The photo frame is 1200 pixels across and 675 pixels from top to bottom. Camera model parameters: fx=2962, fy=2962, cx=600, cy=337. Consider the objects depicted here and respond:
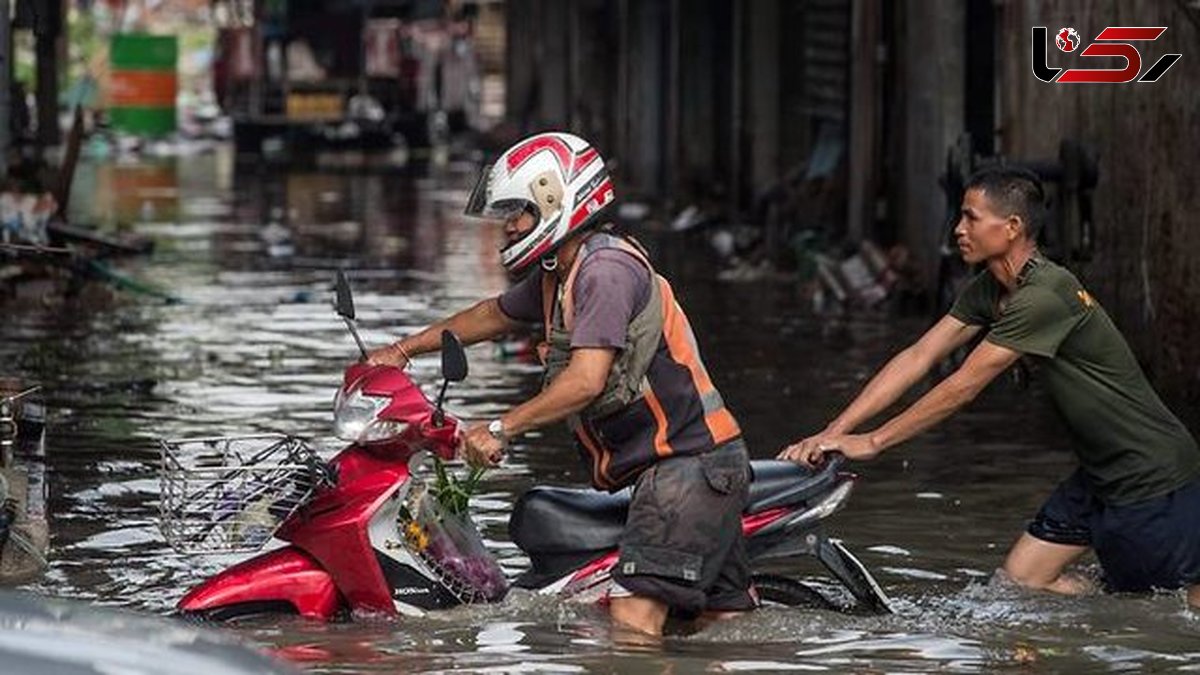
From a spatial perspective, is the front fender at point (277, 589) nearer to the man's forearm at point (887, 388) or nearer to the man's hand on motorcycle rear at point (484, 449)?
the man's hand on motorcycle rear at point (484, 449)

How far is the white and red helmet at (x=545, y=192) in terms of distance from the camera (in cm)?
823

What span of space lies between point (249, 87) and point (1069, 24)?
33.2m

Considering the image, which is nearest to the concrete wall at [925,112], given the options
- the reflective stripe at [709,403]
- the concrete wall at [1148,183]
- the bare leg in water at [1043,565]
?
the concrete wall at [1148,183]

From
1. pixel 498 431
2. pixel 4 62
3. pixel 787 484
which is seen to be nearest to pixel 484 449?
pixel 498 431

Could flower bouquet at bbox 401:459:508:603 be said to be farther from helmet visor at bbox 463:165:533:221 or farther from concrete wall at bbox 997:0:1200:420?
concrete wall at bbox 997:0:1200:420

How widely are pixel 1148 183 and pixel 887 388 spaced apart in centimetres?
671

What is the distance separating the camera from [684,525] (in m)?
8.20

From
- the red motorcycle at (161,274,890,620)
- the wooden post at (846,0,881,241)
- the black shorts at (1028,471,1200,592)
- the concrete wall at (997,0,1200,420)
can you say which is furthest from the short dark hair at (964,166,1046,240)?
the wooden post at (846,0,881,241)

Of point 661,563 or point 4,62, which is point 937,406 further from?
point 4,62

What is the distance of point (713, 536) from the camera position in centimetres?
822

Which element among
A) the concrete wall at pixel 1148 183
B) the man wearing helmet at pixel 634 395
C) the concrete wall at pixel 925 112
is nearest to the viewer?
the man wearing helmet at pixel 634 395

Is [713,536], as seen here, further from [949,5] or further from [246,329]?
[949,5]

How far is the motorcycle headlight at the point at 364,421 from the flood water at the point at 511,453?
2.10 feet

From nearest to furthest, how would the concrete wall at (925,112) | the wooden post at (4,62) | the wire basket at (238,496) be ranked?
the wire basket at (238,496), the wooden post at (4,62), the concrete wall at (925,112)
